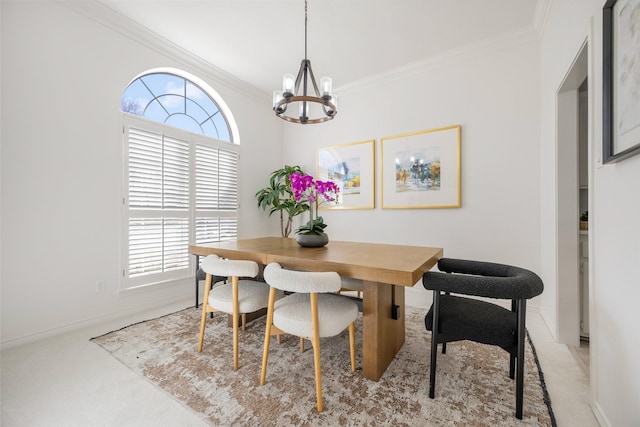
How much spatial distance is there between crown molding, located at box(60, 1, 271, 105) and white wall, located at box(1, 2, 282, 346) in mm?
23

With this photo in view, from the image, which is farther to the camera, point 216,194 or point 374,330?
point 216,194

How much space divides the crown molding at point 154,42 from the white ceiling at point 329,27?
6 centimetres

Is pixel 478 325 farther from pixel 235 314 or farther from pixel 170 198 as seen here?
pixel 170 198

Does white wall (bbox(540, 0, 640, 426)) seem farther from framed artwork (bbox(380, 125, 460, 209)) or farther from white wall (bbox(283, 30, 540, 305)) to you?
framed artwork (bbox(380, 125, 460, 209))

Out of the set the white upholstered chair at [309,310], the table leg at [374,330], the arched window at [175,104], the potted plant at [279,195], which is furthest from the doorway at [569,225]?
the arched window at [175,104]

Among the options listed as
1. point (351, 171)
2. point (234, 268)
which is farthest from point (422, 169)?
point (234, 268)

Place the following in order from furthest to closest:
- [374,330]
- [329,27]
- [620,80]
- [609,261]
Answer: [329,27], [374,330], [609,261], [620,80]

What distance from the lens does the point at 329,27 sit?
106 inches

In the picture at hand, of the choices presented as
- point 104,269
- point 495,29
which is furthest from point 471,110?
point 104,269

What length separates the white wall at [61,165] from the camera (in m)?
2.08

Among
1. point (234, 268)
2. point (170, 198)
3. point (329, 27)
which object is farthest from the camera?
point (170, 198)

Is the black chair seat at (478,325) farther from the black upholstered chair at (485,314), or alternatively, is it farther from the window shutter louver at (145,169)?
the window shutter louver at (145,169)

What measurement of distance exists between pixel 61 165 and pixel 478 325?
11.0 ft

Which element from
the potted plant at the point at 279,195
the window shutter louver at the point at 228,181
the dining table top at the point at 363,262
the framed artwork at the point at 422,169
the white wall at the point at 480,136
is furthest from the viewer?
the potted plant at the point at 279,195
